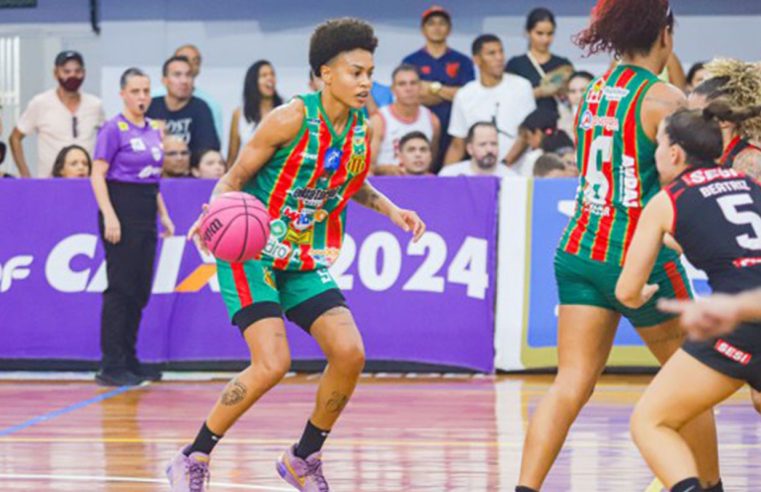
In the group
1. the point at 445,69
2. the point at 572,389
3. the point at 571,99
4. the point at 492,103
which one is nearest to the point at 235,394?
the point at 572,389

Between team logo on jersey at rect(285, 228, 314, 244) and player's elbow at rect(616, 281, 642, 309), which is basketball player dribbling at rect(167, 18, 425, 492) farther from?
player's elbow at rect(616, 281, 642, 309)

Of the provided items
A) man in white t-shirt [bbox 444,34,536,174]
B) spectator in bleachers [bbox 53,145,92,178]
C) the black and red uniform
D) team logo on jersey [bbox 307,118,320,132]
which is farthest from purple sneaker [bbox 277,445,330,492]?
man in white t-shirt [bbox 444,34,536,174]

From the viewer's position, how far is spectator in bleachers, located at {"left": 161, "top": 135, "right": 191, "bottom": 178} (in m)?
14.2

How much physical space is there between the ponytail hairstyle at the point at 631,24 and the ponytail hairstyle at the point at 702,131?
24.7 inches

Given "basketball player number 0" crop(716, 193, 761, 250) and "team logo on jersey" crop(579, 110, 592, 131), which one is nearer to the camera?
"basketball player number 0" crop(716, 193, 761, 250)

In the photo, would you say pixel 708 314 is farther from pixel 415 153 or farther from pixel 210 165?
pixel 210 165

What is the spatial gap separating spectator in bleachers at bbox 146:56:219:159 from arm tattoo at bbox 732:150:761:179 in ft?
26.3

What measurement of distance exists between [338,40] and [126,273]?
17.9 feet

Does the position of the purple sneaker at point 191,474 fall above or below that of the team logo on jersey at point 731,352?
below

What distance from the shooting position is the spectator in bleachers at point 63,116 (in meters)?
14.6

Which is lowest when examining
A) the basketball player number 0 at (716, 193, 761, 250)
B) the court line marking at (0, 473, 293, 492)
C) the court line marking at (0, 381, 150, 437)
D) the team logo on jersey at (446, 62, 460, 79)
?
the court line marking at (0, 381, 150, 437)

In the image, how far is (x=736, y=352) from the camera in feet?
19.6

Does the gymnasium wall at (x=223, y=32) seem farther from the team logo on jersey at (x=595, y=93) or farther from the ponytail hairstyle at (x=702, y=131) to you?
the ponytail hairstyle at (x=702, y=131)

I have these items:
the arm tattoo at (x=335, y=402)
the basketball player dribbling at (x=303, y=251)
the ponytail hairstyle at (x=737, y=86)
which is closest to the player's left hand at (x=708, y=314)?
the ponytail hairstyle at (x=737, y=86)
